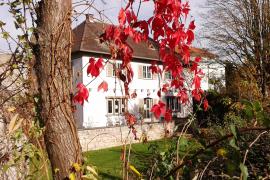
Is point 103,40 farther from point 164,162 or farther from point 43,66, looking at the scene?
point 164,162

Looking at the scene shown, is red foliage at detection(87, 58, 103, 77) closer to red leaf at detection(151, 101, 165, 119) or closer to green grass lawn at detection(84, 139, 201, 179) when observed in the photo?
red leaf at detection(151, 101, 165, 119)

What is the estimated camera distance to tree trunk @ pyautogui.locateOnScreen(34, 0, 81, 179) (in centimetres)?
228

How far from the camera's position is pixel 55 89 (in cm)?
230

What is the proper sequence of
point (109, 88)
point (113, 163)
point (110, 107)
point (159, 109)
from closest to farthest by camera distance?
point (159, 109) → point (113, 163) → point (109, 88) → point (110, 107)

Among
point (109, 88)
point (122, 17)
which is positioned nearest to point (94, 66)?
point (122, 17)

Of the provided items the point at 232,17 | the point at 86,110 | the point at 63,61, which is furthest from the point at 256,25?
the point at 63,61

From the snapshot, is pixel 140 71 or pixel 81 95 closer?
pixel 81 95

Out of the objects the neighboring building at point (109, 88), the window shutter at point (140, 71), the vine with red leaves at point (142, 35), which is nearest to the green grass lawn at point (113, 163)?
the vine with red leaves at point (142, 35)

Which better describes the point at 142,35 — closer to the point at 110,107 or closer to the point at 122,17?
the point at 122,17

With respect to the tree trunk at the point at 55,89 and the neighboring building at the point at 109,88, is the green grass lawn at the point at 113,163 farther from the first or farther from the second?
the neighboring building at the point at 109,88

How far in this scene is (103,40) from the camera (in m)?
2.57

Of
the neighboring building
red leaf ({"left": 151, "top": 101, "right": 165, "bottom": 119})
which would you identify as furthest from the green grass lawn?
the neighboring building

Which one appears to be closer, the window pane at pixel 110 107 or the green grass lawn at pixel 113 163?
the green grass lawn at pixel 113 163

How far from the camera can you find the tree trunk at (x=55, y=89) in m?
2.28
